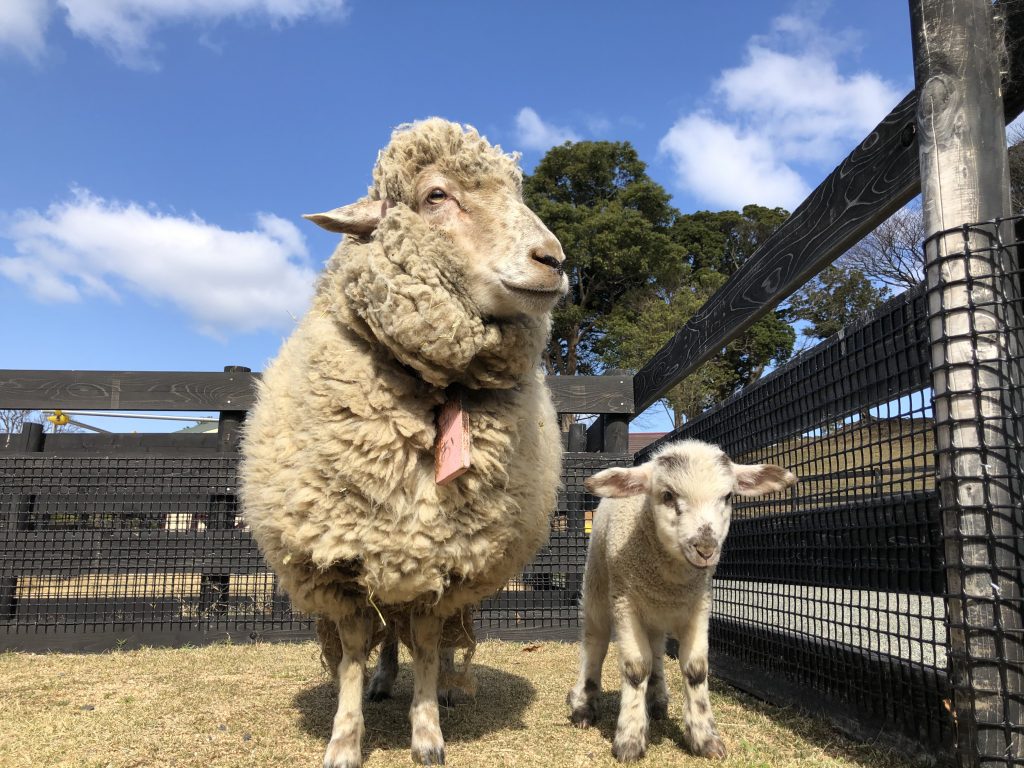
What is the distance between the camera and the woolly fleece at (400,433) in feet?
8.80

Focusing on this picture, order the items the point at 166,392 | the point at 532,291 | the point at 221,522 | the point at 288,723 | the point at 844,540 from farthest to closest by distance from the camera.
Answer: the point at 166,392, the point at 221,522, the point at 288,723, the point at 844,540, the point at 532,291

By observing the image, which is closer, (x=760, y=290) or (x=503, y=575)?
(x=503, y=575)

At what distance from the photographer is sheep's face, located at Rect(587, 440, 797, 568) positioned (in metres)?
2.80

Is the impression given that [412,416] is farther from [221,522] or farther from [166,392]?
[166,392]

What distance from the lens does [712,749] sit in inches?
111

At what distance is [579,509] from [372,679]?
8.05ft

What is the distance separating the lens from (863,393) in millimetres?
2920

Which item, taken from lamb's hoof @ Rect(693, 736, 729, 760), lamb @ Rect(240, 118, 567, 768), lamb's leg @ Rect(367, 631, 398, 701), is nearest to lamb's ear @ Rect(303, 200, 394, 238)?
lamb @ Rect(240, 118, 567, 768)

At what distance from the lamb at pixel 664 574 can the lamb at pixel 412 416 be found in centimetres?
48

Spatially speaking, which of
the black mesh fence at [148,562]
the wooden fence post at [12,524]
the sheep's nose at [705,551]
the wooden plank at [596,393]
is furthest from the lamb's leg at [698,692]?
the wooden fence post at [12,524]

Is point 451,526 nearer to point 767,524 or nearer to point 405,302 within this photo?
point 405,302

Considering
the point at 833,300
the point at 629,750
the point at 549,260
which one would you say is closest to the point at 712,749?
the point at 629,750

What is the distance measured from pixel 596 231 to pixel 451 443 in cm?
2325

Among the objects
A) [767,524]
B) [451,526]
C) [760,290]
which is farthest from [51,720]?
[760,290]
